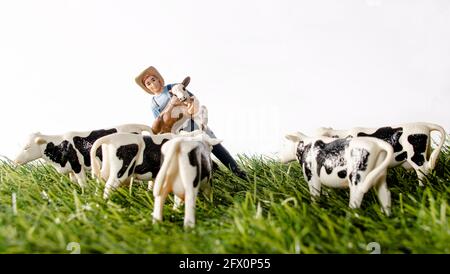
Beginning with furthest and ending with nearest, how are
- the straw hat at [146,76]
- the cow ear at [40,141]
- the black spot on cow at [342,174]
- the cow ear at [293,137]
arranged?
1. the straw hat at [146,76]
2. the cow ear at [40,141]
3. the cow ear at [293,137]
4. the black spot on cow at [342,174]

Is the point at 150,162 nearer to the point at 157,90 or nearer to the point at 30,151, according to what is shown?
the point at 157,90

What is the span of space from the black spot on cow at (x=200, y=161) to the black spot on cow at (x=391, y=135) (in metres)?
1.12

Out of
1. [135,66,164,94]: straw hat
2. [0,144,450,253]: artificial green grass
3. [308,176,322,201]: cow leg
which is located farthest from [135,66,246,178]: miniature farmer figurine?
[308,176,322,201]: cow leg

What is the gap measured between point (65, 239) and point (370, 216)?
1291 mm

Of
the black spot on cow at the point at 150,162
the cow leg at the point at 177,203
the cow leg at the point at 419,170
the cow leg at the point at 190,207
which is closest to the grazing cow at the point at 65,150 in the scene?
the black spot on cow at the point at 150,162

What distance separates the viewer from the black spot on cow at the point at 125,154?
2398 mm

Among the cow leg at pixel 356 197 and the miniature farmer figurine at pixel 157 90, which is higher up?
the miniature farmer figurine at pixel 157 90

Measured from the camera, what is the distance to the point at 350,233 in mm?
1861

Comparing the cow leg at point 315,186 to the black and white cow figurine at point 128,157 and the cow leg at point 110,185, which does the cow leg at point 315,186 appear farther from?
the cow leg at point 110,185

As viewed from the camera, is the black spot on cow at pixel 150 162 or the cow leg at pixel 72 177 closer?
the black spot on cow at pixel 150 162
